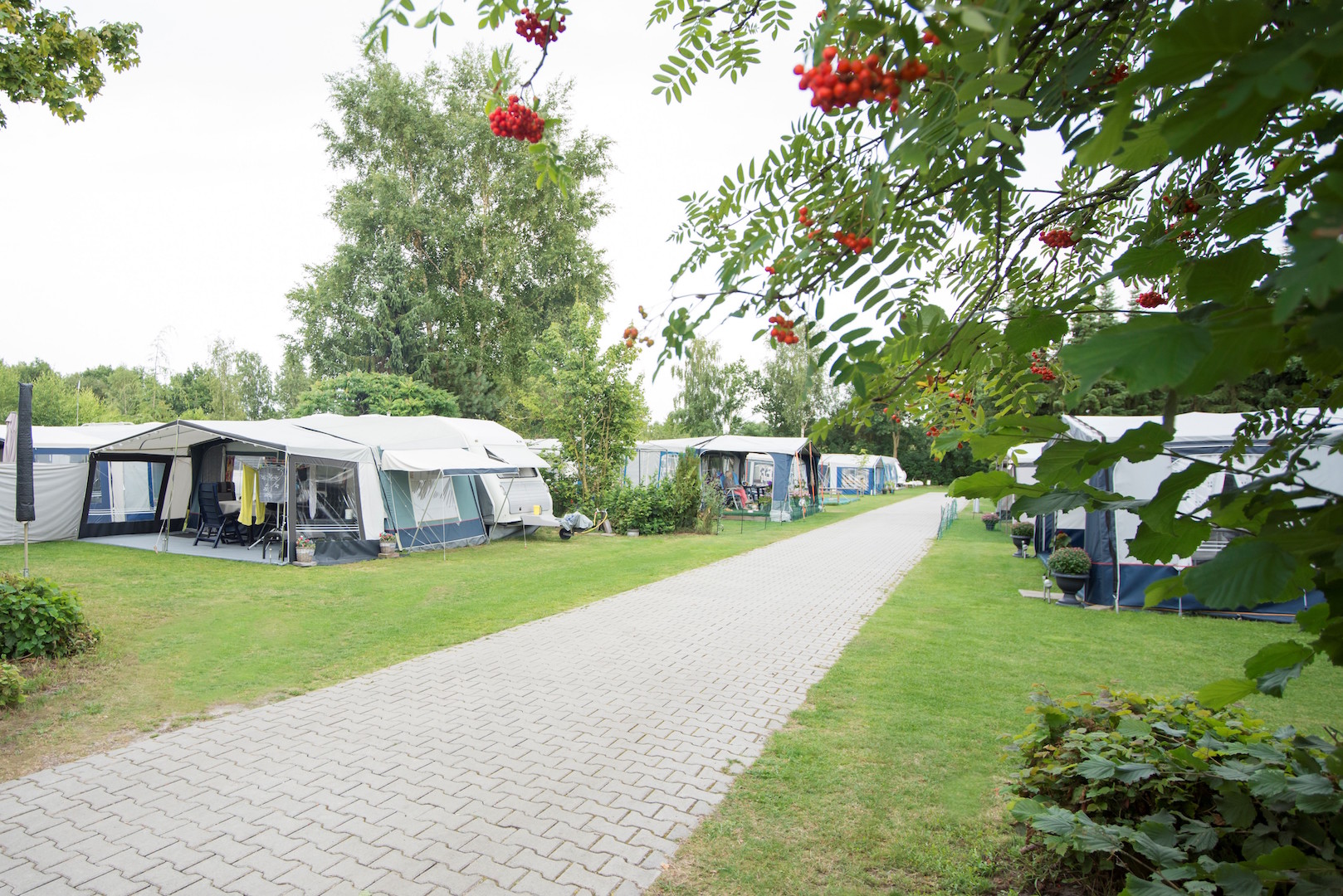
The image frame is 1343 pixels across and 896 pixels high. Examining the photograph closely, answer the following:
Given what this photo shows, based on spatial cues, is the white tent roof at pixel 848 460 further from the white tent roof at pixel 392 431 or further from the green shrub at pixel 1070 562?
the green shrub at pixel 1070 562

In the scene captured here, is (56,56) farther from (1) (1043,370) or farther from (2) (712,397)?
(2) (712,397)

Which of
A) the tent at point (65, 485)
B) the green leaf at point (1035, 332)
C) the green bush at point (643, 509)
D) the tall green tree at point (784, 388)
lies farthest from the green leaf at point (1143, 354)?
the tall green tree at point (784, 388)

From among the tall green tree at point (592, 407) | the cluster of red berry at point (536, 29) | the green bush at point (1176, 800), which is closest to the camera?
the green bush at point (1176, 800)

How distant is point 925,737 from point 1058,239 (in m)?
3.28

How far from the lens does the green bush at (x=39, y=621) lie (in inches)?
210

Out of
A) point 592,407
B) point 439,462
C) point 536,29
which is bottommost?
point 439,462

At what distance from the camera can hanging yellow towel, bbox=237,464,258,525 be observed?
12.1 meters

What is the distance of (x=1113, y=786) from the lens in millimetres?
2480

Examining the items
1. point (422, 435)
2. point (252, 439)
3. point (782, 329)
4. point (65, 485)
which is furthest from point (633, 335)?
point (65, 485)

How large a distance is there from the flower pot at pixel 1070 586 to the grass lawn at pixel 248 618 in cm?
545

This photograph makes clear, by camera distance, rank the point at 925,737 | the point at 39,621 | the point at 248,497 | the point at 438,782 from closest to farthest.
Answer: the point at 438,782, the point at 925,737, the point at 39,621, the point at 248,497

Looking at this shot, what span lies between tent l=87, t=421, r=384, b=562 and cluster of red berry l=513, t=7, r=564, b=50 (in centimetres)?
1050

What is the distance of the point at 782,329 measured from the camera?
201 cm

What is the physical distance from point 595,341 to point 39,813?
14.0 meters
